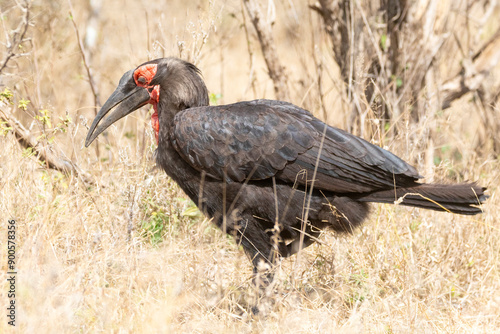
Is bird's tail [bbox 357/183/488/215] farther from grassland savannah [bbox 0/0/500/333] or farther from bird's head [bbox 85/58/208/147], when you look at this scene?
bird's head [bbox 85/58/208/147]

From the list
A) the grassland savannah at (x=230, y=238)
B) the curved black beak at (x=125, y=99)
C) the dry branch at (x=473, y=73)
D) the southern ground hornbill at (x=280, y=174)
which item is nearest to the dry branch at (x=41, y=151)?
the grassland savannah at (x=230, y=238)

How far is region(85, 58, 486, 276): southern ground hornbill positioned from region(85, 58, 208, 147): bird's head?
0.49 feet

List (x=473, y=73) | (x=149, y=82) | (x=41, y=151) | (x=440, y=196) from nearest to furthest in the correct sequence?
(x=440, y=196) → (x=149, y=82) → (x=41, y=151) → (x=473, y=73)

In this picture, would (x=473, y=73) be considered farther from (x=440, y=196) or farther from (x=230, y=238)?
(x=230, y=238)

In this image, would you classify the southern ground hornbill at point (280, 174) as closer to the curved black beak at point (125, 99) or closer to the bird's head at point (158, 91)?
the bird's head at point (158, 91)

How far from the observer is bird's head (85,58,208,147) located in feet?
11.4

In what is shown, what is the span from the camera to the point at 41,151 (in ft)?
12.7

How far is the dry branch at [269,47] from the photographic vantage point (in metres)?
4.77

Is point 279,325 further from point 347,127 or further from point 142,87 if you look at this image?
point 347,127

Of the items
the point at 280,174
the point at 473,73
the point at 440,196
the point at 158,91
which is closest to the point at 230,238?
the point at 280,174

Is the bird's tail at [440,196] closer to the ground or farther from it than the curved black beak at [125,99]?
closer to the ground

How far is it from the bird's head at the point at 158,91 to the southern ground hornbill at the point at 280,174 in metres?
0.15

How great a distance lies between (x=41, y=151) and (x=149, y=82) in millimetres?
924

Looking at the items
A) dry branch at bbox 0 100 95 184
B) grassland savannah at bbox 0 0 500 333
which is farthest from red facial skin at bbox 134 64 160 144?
dry branch at bbox 0 100 95 184
